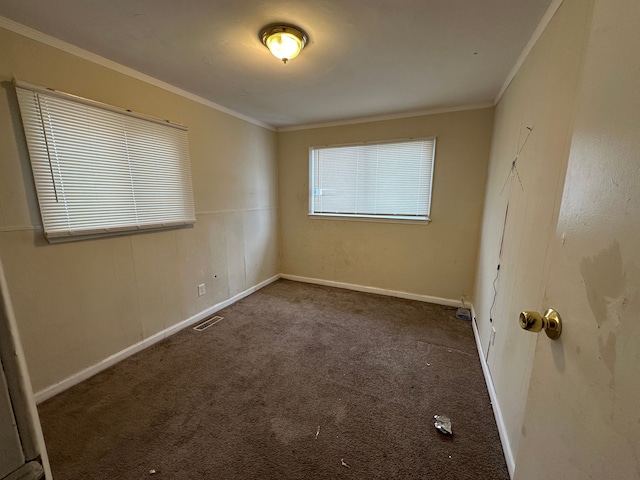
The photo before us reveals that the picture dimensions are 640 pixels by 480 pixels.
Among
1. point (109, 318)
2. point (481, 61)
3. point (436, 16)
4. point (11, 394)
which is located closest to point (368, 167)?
point (481, 61)

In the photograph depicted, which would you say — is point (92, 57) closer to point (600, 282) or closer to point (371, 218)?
point (600, 282)

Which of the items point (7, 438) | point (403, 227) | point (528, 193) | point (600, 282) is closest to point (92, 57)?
point (7, 438)

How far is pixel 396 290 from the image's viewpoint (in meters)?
3.39

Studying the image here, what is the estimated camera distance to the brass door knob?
63cm

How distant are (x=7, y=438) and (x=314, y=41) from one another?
2.02m

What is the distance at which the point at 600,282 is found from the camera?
0.50m

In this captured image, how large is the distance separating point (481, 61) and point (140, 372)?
3417 mm

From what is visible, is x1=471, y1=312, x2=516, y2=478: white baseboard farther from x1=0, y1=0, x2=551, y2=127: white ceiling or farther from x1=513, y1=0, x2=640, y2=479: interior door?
x1=0, y1=0, x2=551, y2=127: white ceiling

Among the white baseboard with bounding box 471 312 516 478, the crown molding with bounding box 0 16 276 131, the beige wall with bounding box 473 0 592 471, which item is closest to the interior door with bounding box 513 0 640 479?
the beige wall with bounding box 473 0 592 471

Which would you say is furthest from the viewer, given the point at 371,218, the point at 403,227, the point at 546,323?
the point at 371,218

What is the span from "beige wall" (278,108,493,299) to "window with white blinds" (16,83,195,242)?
168 cm

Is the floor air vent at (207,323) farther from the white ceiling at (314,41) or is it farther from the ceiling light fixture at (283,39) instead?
the ceiling light fixture at (283,39)

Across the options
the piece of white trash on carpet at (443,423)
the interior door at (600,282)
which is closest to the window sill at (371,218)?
the piece of white trash on carpet at (443,423)

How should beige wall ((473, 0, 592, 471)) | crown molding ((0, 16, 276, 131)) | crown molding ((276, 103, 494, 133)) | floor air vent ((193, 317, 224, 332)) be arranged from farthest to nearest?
1. crown molding ((276, 103, 494, 133))
2. floor air vent ((193, 317, 224, 332))
3. crown molding ((0, 16, 276, 131))
4. beige wall ((473, 0, 592, 471))
